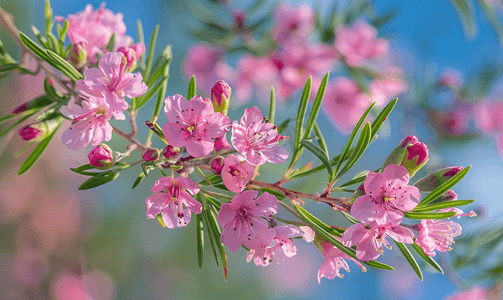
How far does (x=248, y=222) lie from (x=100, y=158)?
0.38 meters

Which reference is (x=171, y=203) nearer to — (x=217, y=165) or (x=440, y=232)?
(x=217, y=165)

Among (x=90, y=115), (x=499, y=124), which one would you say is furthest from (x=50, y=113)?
(x=499, y=124)

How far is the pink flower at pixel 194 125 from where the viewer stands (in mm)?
752

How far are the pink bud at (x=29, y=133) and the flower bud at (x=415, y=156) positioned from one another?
96 centimetres

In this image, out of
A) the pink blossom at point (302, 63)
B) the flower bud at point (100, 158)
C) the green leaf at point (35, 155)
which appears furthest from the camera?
the pink blossom at point (302, 63)

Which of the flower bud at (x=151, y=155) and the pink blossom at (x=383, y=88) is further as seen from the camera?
the pink blossom at (x=383, y=88)

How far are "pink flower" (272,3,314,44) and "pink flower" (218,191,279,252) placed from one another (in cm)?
172

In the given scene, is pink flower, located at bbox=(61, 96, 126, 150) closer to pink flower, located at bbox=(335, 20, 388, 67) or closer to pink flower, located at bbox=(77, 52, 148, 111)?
pink flower, located at bbox=(77, 52, 148, 111)

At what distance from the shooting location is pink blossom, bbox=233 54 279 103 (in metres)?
2.34

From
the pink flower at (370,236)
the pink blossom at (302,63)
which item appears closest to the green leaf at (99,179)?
the pink flower at (370,236)

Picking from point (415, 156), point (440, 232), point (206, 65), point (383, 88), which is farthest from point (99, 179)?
point (383, 88)

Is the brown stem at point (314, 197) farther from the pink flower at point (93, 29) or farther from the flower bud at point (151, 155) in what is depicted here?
the pink flower at point (93, 29)

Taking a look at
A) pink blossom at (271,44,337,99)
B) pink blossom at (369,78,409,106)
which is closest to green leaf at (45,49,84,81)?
pink blossom at (271,44,337,99)

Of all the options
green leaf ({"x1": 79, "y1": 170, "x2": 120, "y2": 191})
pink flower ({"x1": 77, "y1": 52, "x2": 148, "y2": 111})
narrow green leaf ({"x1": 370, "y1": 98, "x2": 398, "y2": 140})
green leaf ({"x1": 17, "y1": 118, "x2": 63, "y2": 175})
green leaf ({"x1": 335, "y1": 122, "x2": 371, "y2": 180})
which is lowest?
green leaf ({"x1": 17, "y1": 118, "x2": 63, "y2": 175})
